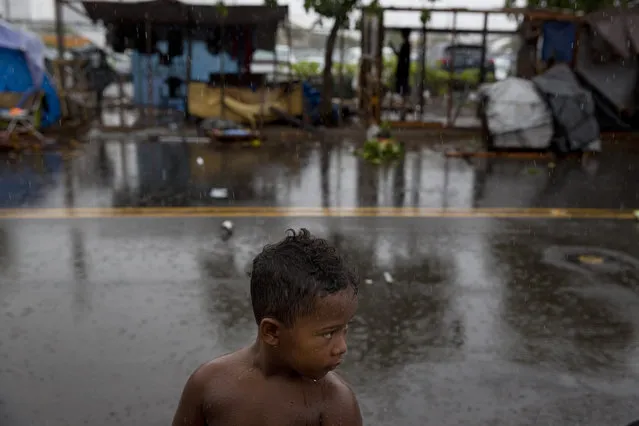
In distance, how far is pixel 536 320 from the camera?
5.29 metres

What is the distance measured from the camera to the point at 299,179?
34.9 ft

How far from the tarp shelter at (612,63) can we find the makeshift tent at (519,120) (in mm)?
3051

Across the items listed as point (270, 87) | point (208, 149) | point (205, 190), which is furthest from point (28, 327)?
point (270, 87)

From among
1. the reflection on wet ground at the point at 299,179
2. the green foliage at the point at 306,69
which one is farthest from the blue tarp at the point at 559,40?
the green foliage at the point at 306,69

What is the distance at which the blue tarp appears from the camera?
15.9 metres

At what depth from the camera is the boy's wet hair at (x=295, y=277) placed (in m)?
1.77

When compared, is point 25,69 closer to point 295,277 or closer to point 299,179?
point 299,179

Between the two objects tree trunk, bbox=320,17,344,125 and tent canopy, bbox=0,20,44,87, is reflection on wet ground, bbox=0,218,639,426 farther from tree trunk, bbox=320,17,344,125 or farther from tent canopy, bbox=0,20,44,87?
tree trunk, bbox=320,17,344,125

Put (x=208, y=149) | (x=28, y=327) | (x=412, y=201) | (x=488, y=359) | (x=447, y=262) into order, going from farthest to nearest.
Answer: (x=208, y=149)
(x=412, y=201)
(x=447, y=262)
(x=28, y=327)
(x=488, y=359)

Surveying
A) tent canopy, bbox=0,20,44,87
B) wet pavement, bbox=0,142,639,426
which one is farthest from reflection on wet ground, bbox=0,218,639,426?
tent canopy, bbox=0,20,44,87

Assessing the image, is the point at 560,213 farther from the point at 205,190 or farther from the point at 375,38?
the point at 375,38

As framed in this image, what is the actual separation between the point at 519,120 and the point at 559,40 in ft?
12.5

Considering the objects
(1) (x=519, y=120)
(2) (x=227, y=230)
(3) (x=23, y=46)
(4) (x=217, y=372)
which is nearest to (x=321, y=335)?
(4) (x=217, y=372)

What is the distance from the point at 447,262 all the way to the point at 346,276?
16.3 feet
